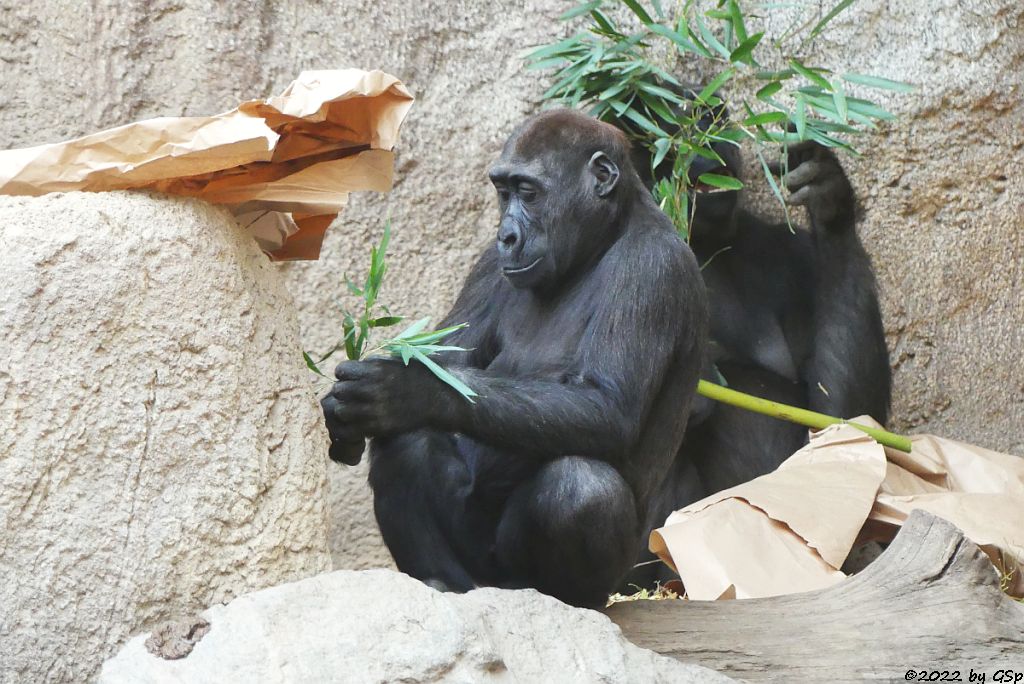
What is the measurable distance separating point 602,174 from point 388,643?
155 centimetres

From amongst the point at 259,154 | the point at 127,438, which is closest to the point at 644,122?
the point at 259,154

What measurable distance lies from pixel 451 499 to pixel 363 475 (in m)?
1.09

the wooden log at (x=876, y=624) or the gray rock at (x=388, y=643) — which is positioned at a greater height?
the gray rock at (x=388, y=643)

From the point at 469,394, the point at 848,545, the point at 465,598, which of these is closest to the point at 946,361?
the point at 848,545

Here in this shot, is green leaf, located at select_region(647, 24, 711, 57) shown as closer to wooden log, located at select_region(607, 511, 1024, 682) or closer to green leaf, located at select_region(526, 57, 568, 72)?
green leaf, located at select_region(526, 57, 568, 72)

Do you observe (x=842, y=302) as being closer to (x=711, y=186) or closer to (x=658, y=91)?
(x=711, y=186)

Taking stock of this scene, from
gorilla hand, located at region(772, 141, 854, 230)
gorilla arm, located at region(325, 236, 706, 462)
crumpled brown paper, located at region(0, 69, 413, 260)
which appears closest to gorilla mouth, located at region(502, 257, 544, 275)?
gorilla arm, located at region(325, 236, 706, 462)

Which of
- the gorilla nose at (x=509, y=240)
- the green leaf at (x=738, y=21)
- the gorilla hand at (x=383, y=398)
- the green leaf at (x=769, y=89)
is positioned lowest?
the gorilla hand at (x=383, y=398)

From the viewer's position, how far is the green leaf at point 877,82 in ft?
13.9

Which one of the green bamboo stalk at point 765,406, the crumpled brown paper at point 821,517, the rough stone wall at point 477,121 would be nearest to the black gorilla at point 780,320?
the rough stone wall at point 477,121

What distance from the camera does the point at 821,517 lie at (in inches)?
139

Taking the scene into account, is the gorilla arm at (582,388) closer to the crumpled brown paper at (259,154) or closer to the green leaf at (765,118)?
the crumpled brown paper at (259,154)

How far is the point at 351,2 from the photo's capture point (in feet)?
14.3

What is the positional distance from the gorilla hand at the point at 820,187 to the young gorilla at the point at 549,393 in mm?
1622
